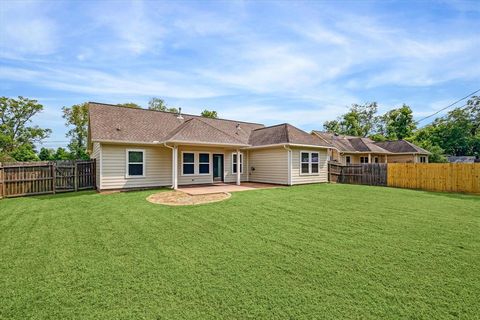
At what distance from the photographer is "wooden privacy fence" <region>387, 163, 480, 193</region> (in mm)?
12148

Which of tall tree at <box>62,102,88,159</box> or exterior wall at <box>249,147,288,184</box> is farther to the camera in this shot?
tall tree at <box>62,102,88,159</box>

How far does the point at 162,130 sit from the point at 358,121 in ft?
139

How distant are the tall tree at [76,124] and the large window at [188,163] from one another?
24.1 m

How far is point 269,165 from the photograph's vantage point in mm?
15539

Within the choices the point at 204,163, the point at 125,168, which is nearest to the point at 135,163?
the point at 125,168

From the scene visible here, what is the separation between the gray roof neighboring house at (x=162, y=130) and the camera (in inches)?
478

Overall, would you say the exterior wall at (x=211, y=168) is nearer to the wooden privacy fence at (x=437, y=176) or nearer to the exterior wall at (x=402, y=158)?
the wooden privacy fence at (x=437, y=176)

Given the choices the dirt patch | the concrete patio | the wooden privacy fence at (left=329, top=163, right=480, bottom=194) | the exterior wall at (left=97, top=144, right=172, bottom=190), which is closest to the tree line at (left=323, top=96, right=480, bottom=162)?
the wooden privacy fence at (left=329, top=163, right=480, bottom=194)

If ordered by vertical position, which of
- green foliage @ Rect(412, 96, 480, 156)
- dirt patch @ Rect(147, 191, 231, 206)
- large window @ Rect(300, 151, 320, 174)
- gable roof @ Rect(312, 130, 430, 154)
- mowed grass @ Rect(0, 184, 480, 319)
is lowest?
mowed grass @ Rect(0, 184, 480, 319)

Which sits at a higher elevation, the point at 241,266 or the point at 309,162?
the point at 309,162

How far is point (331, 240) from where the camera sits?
478 centimetres

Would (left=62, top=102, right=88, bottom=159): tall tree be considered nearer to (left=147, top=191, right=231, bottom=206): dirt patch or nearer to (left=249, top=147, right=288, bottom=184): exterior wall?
(left=249, top=147, right=288, bottom=184): exterior wall

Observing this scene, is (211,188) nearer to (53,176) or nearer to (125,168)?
(125,168)

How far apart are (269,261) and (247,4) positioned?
9073 mm
